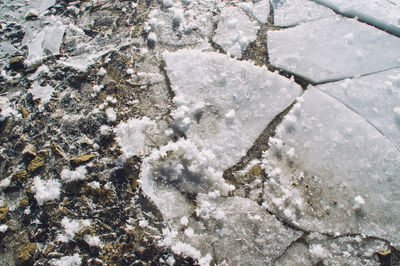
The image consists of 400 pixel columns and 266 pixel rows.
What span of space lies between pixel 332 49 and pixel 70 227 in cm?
174

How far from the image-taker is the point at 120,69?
5.70 feet

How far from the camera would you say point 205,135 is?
1.44 meters

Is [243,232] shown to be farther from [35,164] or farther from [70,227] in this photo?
[35,164]

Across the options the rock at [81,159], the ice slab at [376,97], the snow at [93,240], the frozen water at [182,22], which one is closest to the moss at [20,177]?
the rock at [81,159]

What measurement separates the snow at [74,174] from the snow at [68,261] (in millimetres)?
356

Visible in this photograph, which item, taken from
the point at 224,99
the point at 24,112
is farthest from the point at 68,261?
the point at 224,99

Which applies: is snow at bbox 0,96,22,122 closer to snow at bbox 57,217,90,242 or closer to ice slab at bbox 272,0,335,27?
snow at bbox 57,217,90,242

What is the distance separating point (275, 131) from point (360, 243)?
0.62m

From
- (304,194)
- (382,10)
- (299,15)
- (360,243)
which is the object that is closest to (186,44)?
(299,15)

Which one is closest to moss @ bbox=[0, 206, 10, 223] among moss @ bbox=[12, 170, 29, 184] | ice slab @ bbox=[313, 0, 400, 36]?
moss @ bbox=[12, 170, 29, 184]

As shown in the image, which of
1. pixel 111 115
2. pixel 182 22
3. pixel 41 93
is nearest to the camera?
pixel 111 115

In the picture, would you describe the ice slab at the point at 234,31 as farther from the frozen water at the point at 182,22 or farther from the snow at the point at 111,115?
the snow at the point at 111,115

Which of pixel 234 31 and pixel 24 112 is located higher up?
pixel 234 31

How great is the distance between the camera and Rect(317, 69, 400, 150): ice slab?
142 centimetres
